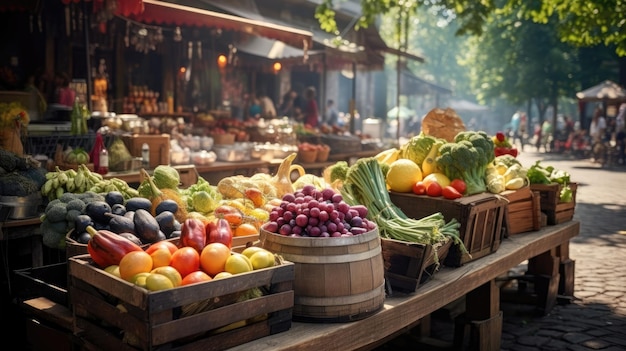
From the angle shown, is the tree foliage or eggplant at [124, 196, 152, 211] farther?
the tree foliage

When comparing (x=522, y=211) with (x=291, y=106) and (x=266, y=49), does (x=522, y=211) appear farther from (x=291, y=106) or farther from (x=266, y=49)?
(x=291, y=106)

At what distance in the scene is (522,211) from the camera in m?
5.90

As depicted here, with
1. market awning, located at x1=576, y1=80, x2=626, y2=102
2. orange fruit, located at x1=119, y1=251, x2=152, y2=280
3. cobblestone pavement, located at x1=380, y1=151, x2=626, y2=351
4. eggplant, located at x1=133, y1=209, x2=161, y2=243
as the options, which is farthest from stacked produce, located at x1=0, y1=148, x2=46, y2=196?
market awning, located at x1=576, y1=80, x2=626, y2=102

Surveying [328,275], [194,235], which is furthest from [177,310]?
[328,275]

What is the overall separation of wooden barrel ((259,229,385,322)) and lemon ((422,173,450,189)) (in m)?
1.96

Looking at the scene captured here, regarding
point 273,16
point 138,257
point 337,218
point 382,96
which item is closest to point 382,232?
point 337,218

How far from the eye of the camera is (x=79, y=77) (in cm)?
1377

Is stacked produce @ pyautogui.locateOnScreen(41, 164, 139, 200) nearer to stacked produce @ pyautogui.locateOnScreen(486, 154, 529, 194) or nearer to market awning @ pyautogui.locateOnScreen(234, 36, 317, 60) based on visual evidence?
stacked produce @ pyautogui.locateOnScreen(486, 154, 529, 194)

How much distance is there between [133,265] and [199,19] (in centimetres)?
807

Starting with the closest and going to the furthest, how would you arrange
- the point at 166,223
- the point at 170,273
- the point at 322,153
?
the point at 170,273 < the point at 166,223 < the point at 322,153

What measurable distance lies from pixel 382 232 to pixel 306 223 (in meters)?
1.12

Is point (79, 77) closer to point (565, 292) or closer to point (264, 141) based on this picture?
point (264, 141)

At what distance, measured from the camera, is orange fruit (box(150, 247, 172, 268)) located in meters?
2.92

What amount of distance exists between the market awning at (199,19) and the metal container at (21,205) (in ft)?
16.1
